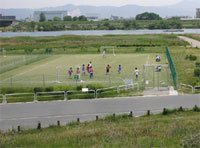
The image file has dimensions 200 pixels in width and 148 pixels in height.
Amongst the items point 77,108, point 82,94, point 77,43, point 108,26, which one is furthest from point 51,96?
point 108,26

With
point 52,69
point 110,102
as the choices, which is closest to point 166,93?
point 110,102

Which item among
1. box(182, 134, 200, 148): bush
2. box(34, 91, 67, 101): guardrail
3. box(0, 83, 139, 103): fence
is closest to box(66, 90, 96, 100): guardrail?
box(0, 83, 139, 103): fence

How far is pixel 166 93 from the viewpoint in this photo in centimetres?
2298

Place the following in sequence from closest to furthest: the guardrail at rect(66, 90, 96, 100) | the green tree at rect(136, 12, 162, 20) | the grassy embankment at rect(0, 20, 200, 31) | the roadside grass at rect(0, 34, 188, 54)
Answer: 1. the guardrail at rect(66, 90, 96, 100)
2. the roadside grass at rect(0, 34, 188, 54)
3. the grassy embankment at rect(0, 20, 200, 31)
4. the green tree at rect(136, 12, 162, 20)

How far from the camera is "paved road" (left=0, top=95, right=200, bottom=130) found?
17.4 m

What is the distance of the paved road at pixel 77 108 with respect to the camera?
17375 millimetres

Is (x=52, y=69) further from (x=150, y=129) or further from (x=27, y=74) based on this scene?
(x=150, y=129)

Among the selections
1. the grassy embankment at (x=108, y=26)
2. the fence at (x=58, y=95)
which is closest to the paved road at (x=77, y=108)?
the fence at (x=58, y=95)

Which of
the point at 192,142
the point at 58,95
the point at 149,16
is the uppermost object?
the point at 149,16

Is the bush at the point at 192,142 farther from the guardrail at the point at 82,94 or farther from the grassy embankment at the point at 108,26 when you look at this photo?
the grassy embankment at the point at 108,26

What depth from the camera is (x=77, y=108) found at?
1962cm

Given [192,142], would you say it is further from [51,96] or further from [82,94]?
[51,96]

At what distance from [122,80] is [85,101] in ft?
25.1

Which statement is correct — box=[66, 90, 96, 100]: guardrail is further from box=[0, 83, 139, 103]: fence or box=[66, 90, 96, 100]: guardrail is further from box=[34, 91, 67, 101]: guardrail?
box=[34, 91, 67, 101]: guardrail
